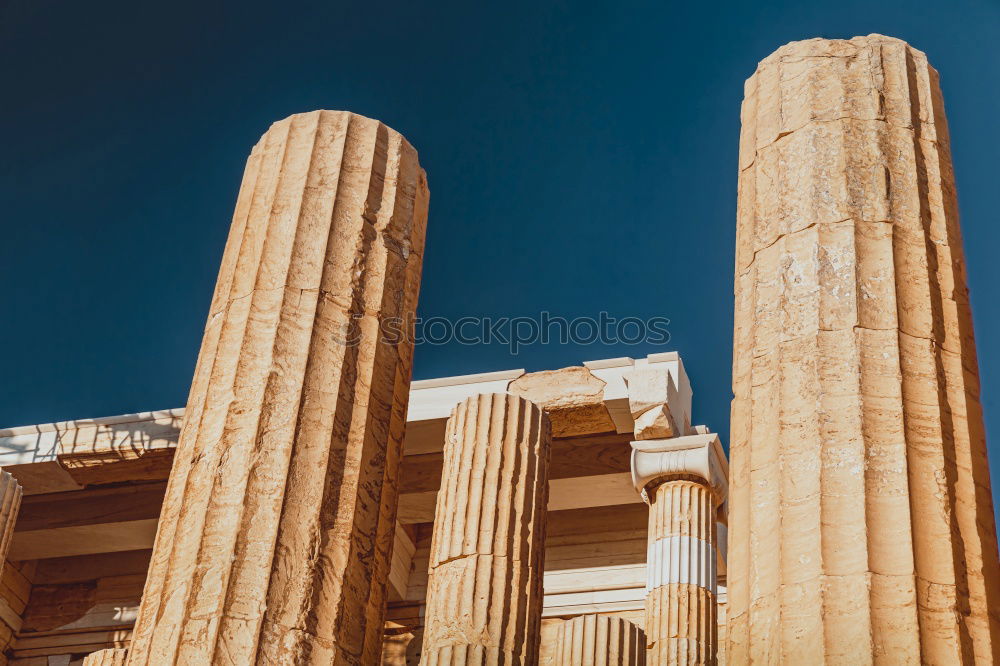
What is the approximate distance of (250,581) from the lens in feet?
28.7

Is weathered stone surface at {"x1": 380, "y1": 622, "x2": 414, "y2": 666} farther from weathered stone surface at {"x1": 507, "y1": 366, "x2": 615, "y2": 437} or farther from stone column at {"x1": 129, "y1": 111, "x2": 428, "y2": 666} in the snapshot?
stone column at {"x1": 129, "y1": 111, "x2": 428, "y2": 666}

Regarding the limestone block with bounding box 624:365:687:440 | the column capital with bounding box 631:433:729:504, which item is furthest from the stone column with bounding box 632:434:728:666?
the limestone block with bounding box 624:365:687:440

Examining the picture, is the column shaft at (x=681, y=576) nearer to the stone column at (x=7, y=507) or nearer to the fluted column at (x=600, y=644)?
the fluted column at (x=600, y=644)

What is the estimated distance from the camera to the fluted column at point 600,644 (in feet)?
45.9

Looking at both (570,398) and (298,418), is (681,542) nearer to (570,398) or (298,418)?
(570,398)

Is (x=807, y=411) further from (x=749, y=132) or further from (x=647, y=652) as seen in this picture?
(x=647, y=652)

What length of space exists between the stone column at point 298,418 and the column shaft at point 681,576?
667cm

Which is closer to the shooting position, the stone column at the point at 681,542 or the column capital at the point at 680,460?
the stone column at the point at 681,542

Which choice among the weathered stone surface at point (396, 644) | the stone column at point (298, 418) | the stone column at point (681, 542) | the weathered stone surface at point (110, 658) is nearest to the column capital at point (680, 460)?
the stone column at point (681, 542)

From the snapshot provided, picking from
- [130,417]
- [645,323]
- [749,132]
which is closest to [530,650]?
[749,132]

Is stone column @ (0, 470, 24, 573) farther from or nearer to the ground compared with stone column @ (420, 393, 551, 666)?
farther from the ground

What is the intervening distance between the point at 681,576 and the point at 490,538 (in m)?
3.47

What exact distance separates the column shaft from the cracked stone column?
7.71m

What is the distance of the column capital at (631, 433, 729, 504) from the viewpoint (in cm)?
1720
